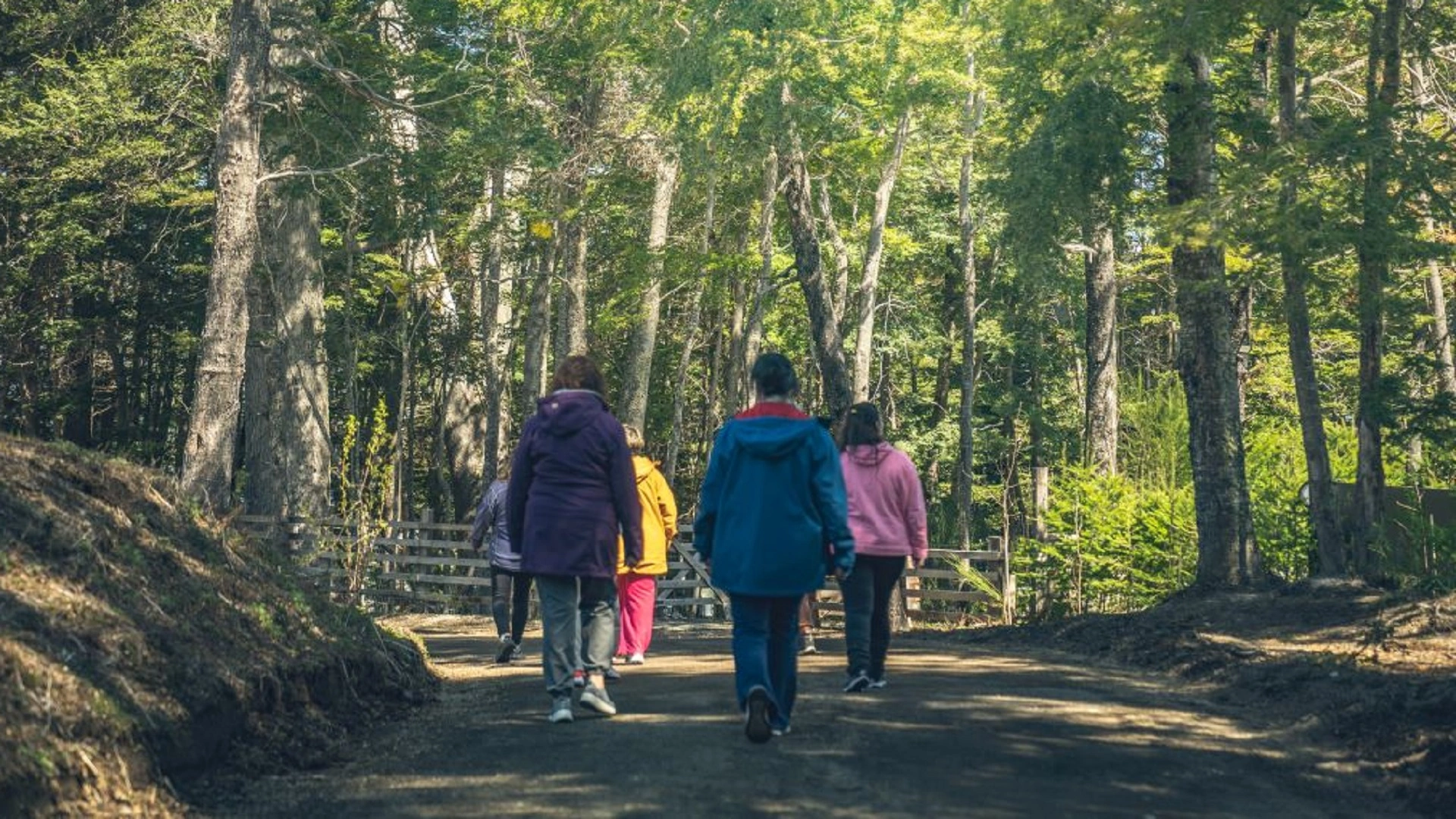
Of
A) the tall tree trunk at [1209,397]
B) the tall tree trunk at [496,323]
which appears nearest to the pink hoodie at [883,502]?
the tall tree trunk at [1209,397]

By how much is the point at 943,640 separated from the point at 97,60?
22.6 meters

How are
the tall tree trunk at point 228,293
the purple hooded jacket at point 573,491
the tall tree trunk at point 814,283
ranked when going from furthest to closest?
the tall tree trunk at point 814,283, the tall tree trunk at point 228,293, the purple hooded jacket at point 573,491

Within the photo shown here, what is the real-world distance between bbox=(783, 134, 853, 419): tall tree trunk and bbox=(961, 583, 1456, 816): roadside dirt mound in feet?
18.2

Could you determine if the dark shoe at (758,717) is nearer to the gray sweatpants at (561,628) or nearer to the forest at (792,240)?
the gray sweatpants at (561,628)

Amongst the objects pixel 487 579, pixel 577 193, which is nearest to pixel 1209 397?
pixel 487 579

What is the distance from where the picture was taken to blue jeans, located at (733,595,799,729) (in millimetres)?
8805

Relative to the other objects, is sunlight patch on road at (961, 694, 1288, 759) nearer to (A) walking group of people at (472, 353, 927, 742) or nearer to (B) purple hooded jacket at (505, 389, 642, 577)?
(A) walking group of people at (472, 353, 927, 742)

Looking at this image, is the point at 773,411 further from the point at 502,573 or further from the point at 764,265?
the point at 764,265

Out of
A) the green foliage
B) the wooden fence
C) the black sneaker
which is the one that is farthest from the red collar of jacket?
the green foliage

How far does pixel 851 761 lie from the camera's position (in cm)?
810

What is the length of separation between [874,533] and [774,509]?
231cm

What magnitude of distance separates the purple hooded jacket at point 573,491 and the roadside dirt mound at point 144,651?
1.46 m

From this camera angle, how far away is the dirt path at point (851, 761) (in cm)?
718

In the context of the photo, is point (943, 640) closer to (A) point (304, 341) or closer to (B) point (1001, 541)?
(B) point (1001, 541)
